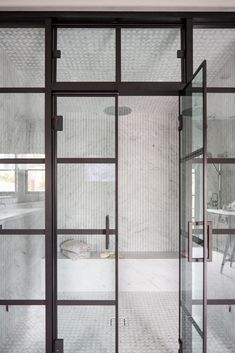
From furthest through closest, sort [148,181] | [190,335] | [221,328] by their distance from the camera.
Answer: [148,181], [221,328], [190,335]

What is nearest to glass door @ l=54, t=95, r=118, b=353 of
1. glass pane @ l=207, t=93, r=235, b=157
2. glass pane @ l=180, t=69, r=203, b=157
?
glass pane @ l=180, t=69, r=203, b=157

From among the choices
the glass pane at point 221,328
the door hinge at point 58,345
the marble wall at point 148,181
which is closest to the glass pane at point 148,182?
the marble wall at point 148,181

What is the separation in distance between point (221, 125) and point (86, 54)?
1146 millimetres

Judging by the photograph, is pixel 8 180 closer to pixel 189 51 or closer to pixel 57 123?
pixel 57 123

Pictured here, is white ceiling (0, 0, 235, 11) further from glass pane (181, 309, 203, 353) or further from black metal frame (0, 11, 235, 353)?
glass pane (181, 309, 203, 353)

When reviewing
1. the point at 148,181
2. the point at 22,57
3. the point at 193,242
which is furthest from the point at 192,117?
the point at 148,181

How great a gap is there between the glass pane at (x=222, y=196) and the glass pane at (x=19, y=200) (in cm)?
126

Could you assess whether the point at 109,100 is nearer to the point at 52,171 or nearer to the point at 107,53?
the point at 107,53

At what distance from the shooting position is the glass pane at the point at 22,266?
196 centimetres

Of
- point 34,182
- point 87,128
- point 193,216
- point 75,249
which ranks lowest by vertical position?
point 75,249

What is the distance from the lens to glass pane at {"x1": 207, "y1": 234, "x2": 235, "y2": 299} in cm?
199

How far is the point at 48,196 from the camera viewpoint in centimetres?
194
